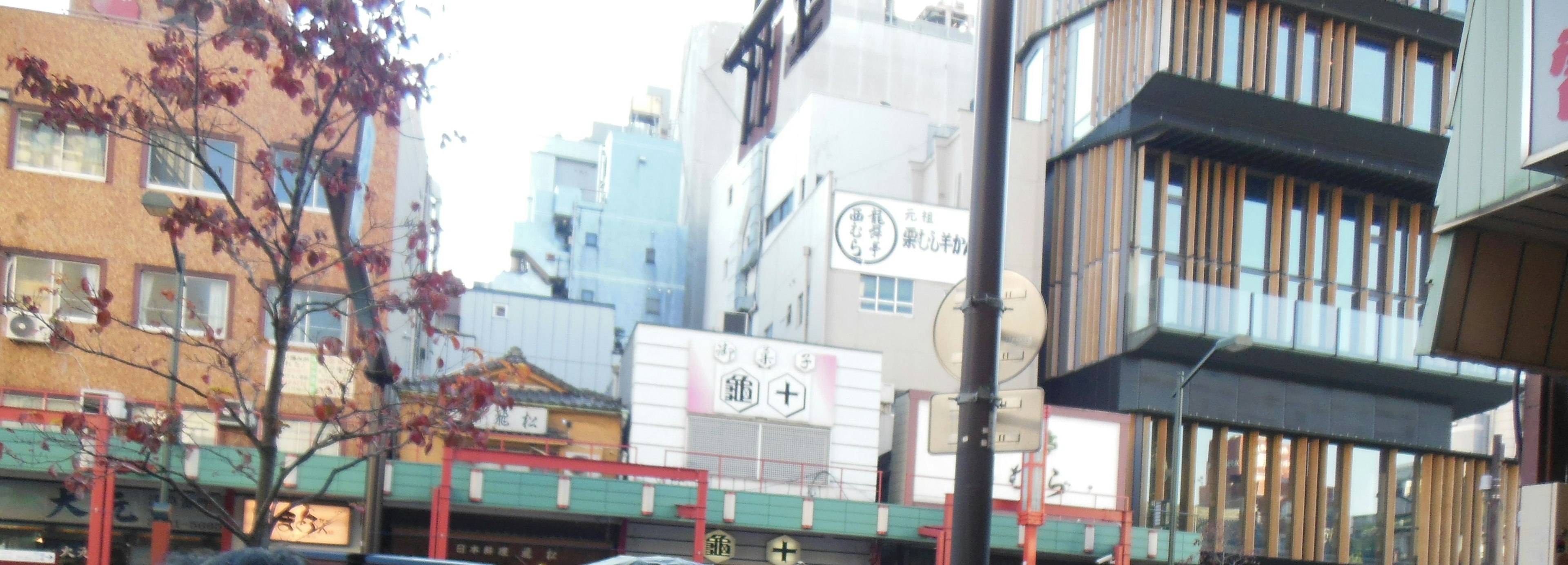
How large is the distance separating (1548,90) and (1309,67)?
1251 inches

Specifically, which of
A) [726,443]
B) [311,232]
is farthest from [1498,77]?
[726,443]

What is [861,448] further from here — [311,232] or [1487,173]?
[1487,173]

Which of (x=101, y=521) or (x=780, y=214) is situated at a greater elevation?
(x=780, y=214)

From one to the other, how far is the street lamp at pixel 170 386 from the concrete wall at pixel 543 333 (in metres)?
23.1

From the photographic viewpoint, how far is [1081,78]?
1511 inches

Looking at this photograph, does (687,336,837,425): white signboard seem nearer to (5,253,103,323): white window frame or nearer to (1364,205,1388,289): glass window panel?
(5,253,103,323): white window frame

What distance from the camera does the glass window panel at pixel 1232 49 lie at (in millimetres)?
35562

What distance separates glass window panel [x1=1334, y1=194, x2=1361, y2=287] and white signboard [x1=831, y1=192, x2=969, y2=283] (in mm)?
10530

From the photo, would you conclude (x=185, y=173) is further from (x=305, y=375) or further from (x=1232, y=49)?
(x=1232, y=49)

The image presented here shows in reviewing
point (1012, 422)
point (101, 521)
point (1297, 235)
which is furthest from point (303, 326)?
point (1297, 235)

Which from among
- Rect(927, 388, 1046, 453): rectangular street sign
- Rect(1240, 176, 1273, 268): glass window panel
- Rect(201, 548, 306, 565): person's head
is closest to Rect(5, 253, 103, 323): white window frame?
Rect(927, 388, 1046, 453): rectangular street sign

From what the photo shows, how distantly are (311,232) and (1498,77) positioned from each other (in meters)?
23.5

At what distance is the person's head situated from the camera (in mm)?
4543

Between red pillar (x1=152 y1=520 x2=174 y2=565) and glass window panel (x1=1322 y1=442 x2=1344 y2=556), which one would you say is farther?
glass window panel (x1=1322 y1=442 x2=1344 y2=556)
